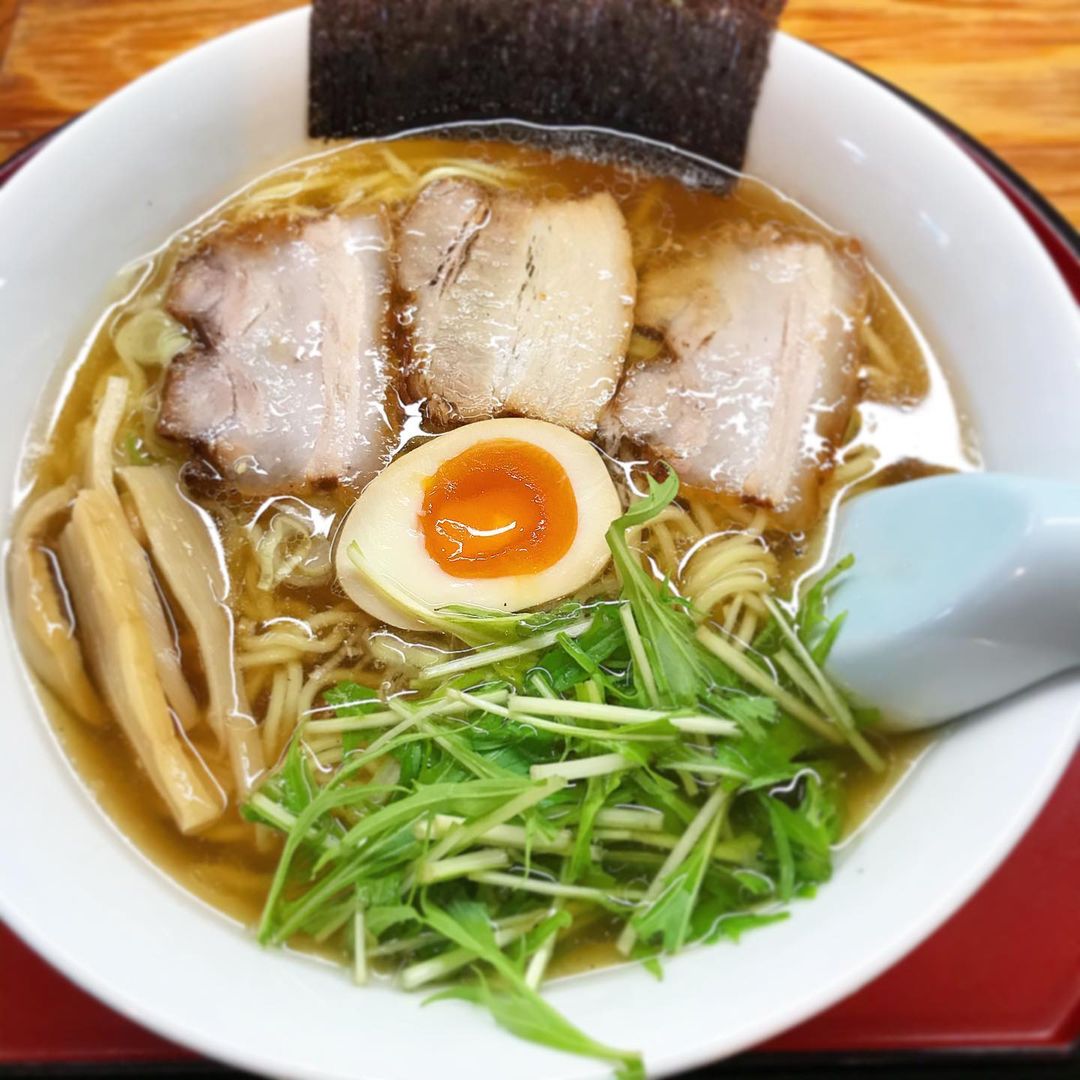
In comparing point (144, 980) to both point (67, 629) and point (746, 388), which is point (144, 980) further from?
point (746, 388)

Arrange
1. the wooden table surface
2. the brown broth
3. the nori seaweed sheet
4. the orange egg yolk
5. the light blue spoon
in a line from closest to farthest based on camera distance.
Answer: the light blue spoon, the brown broth, the orange egg yolk, the nori seaweed sheet, the wooden table surface

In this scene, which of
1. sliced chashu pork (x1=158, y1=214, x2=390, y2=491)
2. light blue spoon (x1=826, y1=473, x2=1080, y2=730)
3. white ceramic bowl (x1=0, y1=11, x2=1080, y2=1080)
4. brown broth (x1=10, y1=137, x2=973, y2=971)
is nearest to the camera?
white ceramic bowl (x1=0, y1=11, x2=1080, y2=1080)

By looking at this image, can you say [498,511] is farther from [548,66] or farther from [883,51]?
[883,51]

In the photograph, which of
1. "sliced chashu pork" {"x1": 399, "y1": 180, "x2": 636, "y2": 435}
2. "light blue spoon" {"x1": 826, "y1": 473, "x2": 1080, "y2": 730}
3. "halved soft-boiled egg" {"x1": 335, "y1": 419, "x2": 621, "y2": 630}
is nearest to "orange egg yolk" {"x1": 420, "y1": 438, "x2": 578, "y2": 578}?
"halved soft-boiled egg" {"x1": 335, "y1": 419, "x2": 621, "y2": 630}

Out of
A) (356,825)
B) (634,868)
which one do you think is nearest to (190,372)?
(356,825)

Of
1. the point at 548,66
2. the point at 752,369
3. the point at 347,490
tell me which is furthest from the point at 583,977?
the point at 548,66

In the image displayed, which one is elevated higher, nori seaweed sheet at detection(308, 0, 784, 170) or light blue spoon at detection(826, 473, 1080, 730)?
nori seaweed sheet at detection(308, 0, 784, 170)

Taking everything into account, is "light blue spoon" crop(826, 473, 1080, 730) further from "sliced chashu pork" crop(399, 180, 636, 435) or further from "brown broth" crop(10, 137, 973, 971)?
"sliced chashu pork" crop(399, 180, 636, 435)
